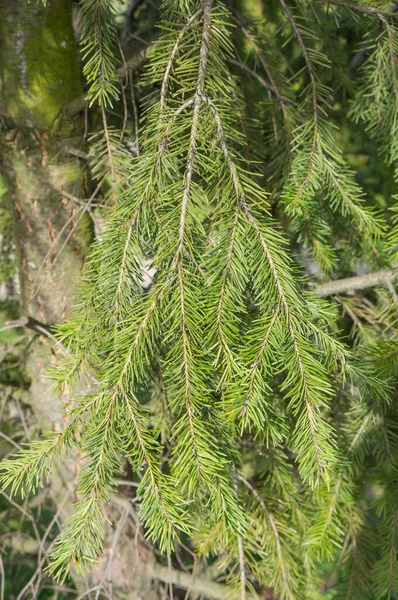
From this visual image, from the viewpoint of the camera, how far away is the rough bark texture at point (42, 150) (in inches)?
66.5

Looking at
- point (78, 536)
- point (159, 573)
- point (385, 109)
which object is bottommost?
point (159, 573)

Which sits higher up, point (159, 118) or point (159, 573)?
point (159, 118)

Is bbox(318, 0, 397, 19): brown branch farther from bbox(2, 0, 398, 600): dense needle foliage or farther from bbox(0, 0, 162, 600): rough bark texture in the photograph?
bbox(0, 0, 162, 600): rough bark texture

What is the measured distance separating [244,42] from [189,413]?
162cm

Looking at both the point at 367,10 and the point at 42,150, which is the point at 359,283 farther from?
the point at 42,150

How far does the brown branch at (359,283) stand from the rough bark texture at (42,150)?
73cm

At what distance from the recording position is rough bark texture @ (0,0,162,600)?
1688 millimetres

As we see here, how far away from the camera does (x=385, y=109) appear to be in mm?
1519

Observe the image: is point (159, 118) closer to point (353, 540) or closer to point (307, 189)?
point (307, 189)

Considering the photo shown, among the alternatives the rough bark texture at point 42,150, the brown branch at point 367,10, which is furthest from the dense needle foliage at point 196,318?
the rough bark texture at point 42,150

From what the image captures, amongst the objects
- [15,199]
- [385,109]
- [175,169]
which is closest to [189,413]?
[175,169]

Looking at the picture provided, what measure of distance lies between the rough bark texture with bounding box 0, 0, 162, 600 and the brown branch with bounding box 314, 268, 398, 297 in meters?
0.73

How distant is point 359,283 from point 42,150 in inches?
38.4

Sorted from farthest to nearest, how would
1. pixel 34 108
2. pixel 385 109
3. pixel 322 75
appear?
pixel 322 75 < pixel 34 108 < pixel 385 109
